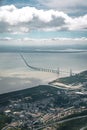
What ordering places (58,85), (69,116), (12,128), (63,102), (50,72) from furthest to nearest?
(50,72) → (58,85) → (63,102) → (69,116) → (12,128)

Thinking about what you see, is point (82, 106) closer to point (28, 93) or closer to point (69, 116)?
point (69, 116)

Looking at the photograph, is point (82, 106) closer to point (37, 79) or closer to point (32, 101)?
point (32, 101)

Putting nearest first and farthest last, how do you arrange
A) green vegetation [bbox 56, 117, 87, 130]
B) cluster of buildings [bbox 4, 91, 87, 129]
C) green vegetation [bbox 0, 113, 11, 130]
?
green vegetation [bbox 56, 117, 87, 130] → green vegetation [bbox 0, 113, 11, 130] → cluster of buildings [bbox 4, 91, 87, 129]

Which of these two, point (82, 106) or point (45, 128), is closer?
point (45, 128)

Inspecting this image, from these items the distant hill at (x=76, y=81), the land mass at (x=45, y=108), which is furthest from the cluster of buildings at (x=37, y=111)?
the distant hill at (x=76, y=81)

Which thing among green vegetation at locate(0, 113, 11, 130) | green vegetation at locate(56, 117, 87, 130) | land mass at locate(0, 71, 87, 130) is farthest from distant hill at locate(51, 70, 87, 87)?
green vegetation at locate(0, 113, 11, 130)

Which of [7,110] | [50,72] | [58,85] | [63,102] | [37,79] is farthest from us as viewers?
[50,72]

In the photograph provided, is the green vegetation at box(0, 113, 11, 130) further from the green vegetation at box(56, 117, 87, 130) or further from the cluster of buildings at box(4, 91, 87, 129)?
the green vegetation at box(56, 117, 87, 130)

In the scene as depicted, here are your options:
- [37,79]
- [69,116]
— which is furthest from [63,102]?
[37,79]

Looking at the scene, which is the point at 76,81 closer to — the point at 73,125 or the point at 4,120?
the point at 73,125

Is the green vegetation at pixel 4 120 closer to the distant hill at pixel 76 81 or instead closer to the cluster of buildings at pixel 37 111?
the cluster of buildings at pixel 37 111
